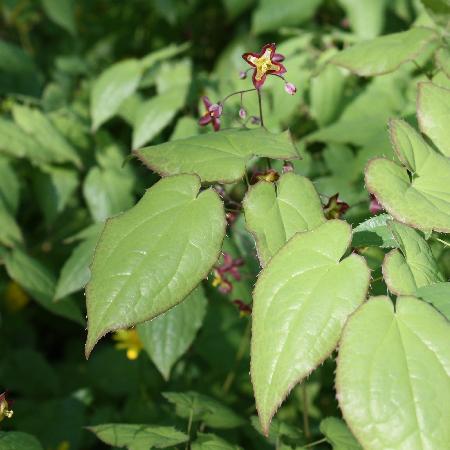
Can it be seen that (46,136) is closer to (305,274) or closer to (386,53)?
(386,53)

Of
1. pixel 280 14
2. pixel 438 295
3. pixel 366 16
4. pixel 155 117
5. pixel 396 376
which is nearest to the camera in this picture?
pixel 396 376

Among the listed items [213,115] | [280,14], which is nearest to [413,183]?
[213,115]

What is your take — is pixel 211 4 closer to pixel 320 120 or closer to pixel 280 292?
pixel 320 120

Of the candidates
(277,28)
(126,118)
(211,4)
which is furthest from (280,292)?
(211,4)

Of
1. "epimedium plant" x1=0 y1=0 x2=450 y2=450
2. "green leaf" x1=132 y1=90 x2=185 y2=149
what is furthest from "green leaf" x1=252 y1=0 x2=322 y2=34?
"green leaf" x1=132 y1=90 x2=185 y2=149

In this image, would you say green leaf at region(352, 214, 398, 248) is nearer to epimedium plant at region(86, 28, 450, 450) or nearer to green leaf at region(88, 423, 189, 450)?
epimedium plant at region(86, 28, 450, 450)
